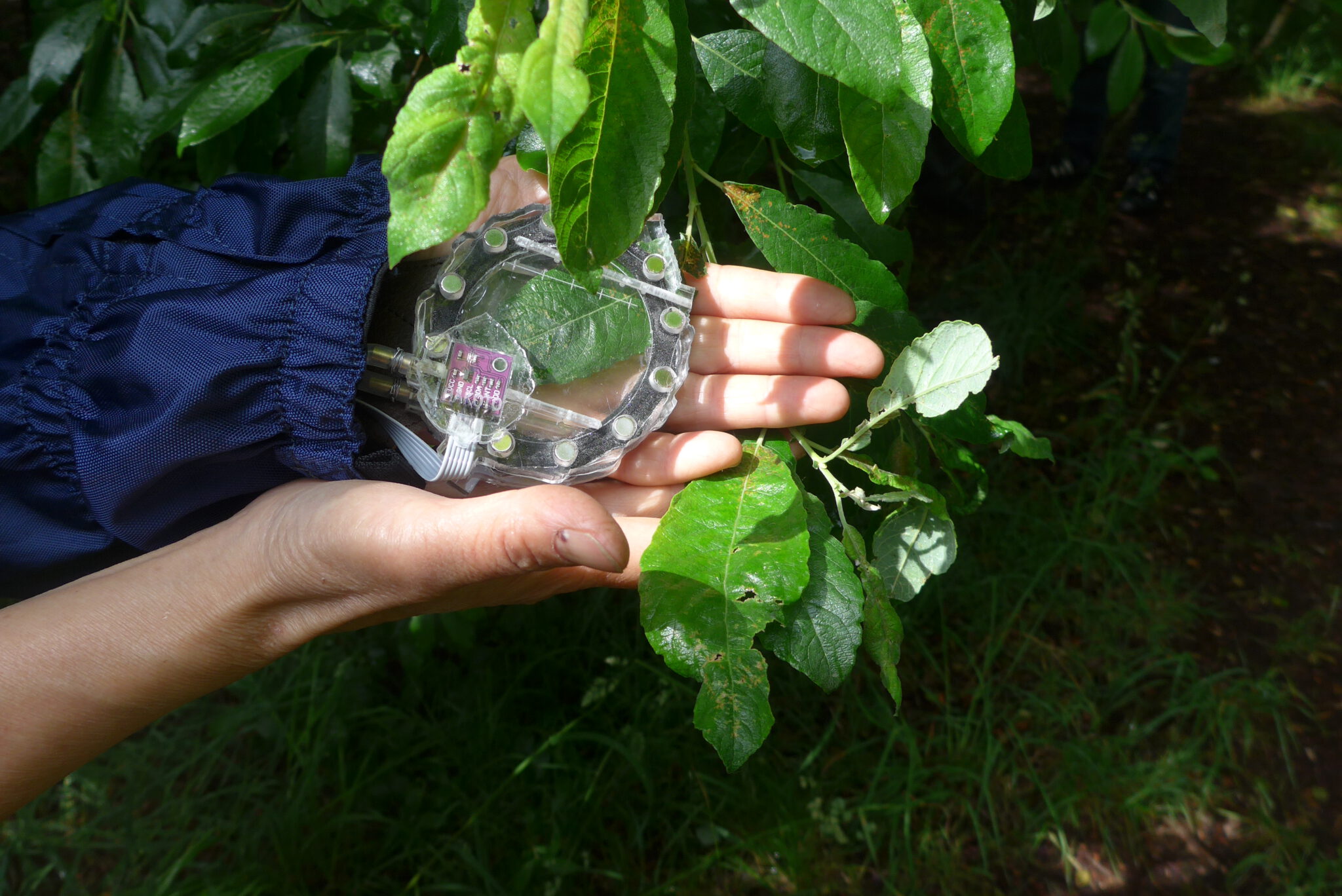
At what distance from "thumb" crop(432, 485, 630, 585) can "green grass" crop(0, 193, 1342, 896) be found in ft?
2.55

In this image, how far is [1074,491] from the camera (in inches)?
98.3

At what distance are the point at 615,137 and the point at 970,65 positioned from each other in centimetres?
31

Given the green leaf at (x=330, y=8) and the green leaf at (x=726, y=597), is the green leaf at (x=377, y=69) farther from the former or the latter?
the green leaf at (x=726, y=597)

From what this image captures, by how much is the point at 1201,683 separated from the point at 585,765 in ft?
4.71

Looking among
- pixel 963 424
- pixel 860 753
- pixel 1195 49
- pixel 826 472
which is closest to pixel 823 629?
pixel 826 472

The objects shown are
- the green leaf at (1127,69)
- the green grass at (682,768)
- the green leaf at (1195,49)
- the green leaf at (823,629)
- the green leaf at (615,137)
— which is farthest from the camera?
the green grass at (682,768)

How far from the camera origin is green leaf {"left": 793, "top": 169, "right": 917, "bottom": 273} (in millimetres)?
1143

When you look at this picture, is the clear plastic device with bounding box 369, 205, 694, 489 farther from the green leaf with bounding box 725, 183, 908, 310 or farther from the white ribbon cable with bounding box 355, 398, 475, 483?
the green leaf with bounding box 725, 183, 908, 310

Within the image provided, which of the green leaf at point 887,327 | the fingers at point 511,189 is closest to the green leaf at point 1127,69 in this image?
the green leaf at point 887,327

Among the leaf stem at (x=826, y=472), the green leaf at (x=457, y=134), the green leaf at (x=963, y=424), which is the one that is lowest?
the leaf stem at (x=826, y=472)

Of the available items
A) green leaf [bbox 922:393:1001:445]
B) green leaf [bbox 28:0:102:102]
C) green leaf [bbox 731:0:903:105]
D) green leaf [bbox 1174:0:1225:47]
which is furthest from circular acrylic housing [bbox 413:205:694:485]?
green leaf [bbox 28:0:102:102]

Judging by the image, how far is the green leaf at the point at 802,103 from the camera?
33.9 inches

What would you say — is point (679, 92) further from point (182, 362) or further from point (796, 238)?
point (182, 362)

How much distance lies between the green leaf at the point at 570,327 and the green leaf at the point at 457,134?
17.6 inches
